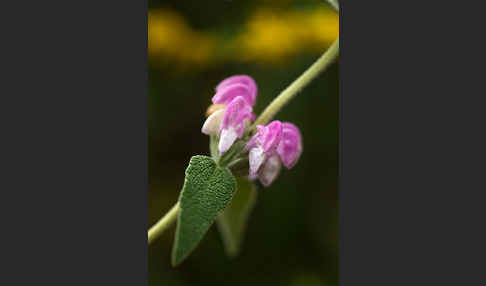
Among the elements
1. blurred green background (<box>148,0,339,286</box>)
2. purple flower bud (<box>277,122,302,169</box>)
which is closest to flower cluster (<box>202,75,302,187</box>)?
purple flower bud (<box>277,122,302,169</box>)

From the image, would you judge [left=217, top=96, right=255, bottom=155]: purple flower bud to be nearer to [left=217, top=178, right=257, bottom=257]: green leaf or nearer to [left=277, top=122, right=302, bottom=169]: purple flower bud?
[left=277, top=122, right=302, bottom=169]: purple flower bud

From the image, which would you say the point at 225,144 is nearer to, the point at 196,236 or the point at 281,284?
the point at 196,236

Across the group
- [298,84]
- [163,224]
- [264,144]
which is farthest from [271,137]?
[163,224]

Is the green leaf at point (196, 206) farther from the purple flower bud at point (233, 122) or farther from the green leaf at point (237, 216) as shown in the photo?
the green leaf at point (237, 216)

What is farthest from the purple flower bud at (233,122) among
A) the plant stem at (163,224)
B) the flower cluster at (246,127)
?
the plant stem at (163,224)

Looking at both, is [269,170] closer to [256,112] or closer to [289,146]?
[289,146]

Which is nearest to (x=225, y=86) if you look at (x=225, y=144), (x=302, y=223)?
(x=225, y=144)

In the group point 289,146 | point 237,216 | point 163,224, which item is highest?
point 289,146

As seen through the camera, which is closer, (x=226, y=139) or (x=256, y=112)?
(x=226, y=139)
